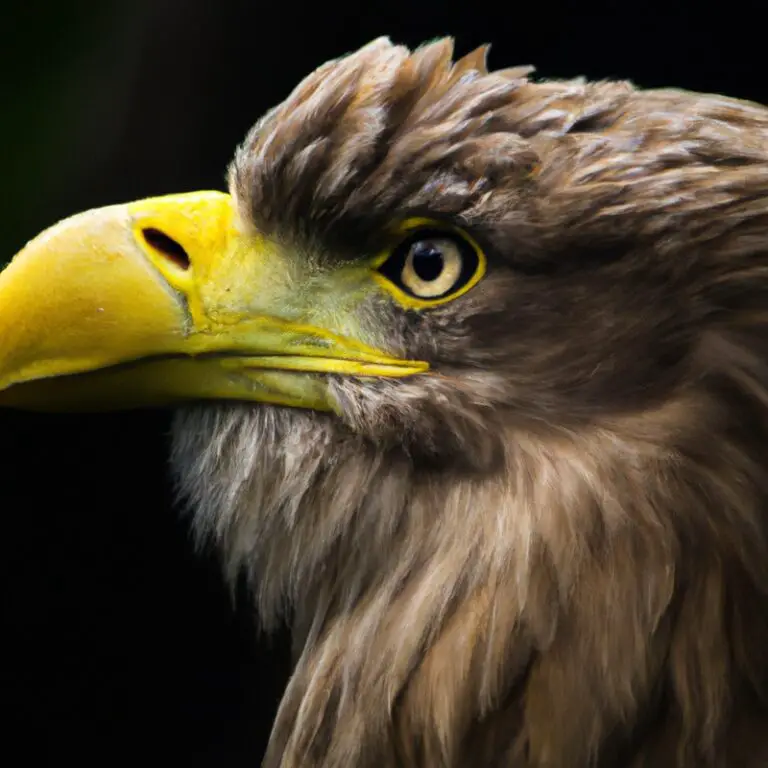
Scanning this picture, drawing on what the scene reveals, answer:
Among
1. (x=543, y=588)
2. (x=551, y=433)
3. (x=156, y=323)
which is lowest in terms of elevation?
(x=543, y=588)

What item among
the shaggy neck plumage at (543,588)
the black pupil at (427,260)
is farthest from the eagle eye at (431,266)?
the shaggy neck plumage at (543,588)

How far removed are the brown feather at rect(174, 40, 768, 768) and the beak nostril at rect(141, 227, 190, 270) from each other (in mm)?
141

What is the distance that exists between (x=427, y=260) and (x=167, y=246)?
332mm

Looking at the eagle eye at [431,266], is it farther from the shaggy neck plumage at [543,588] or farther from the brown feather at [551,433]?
the shaggy neck plumage at [543,588]

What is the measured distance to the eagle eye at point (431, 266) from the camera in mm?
1177

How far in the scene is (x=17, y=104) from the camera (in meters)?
2.35

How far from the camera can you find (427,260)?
46.9 inches

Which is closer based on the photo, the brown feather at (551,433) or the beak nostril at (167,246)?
the brown feather at (551,433)

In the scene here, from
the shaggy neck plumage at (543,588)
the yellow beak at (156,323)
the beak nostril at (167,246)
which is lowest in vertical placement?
the shaggy neck plumage at (543,588)

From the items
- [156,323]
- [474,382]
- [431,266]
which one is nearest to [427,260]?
[431,266]

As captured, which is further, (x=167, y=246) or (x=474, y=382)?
(x=167, y=246)

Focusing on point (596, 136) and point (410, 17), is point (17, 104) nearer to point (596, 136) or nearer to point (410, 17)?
point (410, 17)

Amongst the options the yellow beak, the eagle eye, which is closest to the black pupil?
the eagle eye

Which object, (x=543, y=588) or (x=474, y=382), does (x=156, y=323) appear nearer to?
(x=474, y=382)
